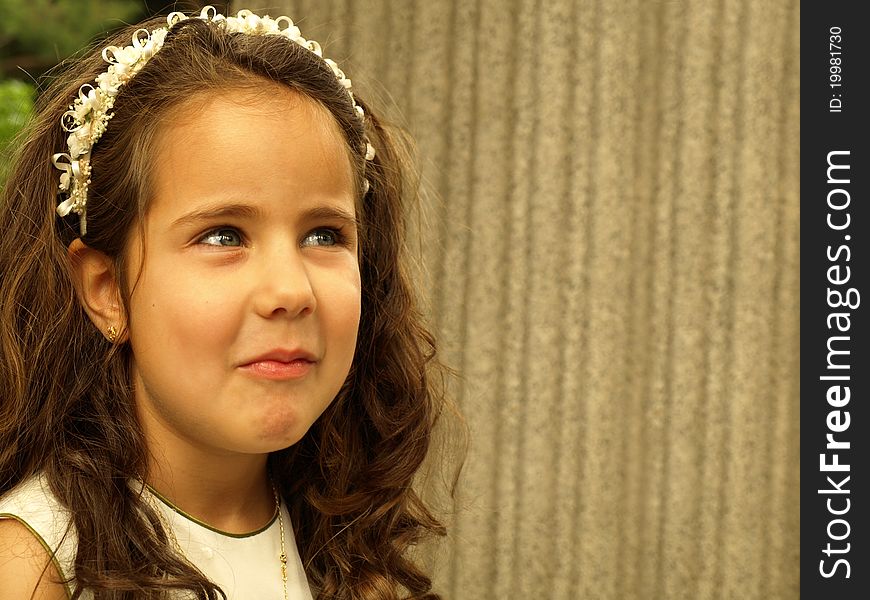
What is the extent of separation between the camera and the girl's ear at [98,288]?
4.52 ft

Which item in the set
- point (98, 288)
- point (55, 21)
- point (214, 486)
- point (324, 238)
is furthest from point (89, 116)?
point (55, 21)

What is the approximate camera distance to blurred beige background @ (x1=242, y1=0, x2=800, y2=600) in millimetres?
2314

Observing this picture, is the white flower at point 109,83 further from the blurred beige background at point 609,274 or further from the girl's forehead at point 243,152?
the blurred beige background at point 609,274

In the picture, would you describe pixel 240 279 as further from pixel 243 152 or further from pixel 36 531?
pixel 36 531

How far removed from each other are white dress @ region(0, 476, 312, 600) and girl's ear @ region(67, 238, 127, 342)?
0.70 ft

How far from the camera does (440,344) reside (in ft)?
7.76

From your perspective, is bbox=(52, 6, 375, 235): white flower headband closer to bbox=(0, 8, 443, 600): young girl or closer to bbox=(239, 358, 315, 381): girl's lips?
bbox=(0, 8, 443, 600): young girl

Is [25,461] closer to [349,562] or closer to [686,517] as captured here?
[349,562]

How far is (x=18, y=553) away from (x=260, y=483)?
378 millimetres

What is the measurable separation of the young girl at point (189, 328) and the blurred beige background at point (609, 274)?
2.42ft

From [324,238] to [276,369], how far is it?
19cm

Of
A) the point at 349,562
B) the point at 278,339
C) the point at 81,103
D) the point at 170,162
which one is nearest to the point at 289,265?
the point at 278,339
